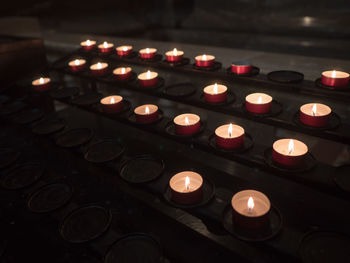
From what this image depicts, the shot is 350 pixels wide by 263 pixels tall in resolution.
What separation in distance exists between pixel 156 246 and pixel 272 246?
49 cm

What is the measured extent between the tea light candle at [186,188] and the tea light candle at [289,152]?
1.22ft

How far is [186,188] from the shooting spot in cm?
136

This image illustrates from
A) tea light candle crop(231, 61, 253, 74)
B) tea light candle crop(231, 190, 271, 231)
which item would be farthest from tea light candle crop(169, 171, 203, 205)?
tea light candle crop(231, 61, 253, 74)

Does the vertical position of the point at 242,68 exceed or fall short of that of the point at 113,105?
it exceeds it

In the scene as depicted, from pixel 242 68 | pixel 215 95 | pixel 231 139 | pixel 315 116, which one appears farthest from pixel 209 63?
pixel 315 116

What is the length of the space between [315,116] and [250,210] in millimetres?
523

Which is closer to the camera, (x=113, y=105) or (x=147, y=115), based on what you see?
(x=147, y=115)

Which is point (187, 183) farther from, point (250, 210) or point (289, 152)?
point (289, 152)

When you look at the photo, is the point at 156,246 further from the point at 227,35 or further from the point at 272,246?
the point at 227,35

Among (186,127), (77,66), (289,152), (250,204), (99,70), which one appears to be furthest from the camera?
(77,66)

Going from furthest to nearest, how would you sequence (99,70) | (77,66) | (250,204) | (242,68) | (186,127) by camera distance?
1. (77,66)
2. (99,70)
3. (242,68)
4. (186,127)
5. (250,204)

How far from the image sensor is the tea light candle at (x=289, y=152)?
1.24 m

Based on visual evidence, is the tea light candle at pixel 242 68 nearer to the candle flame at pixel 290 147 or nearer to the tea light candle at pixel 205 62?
the tea light candle at pixel 205 62

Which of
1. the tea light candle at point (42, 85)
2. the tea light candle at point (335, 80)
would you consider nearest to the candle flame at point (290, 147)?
the tea light candle at point (335, 80)
